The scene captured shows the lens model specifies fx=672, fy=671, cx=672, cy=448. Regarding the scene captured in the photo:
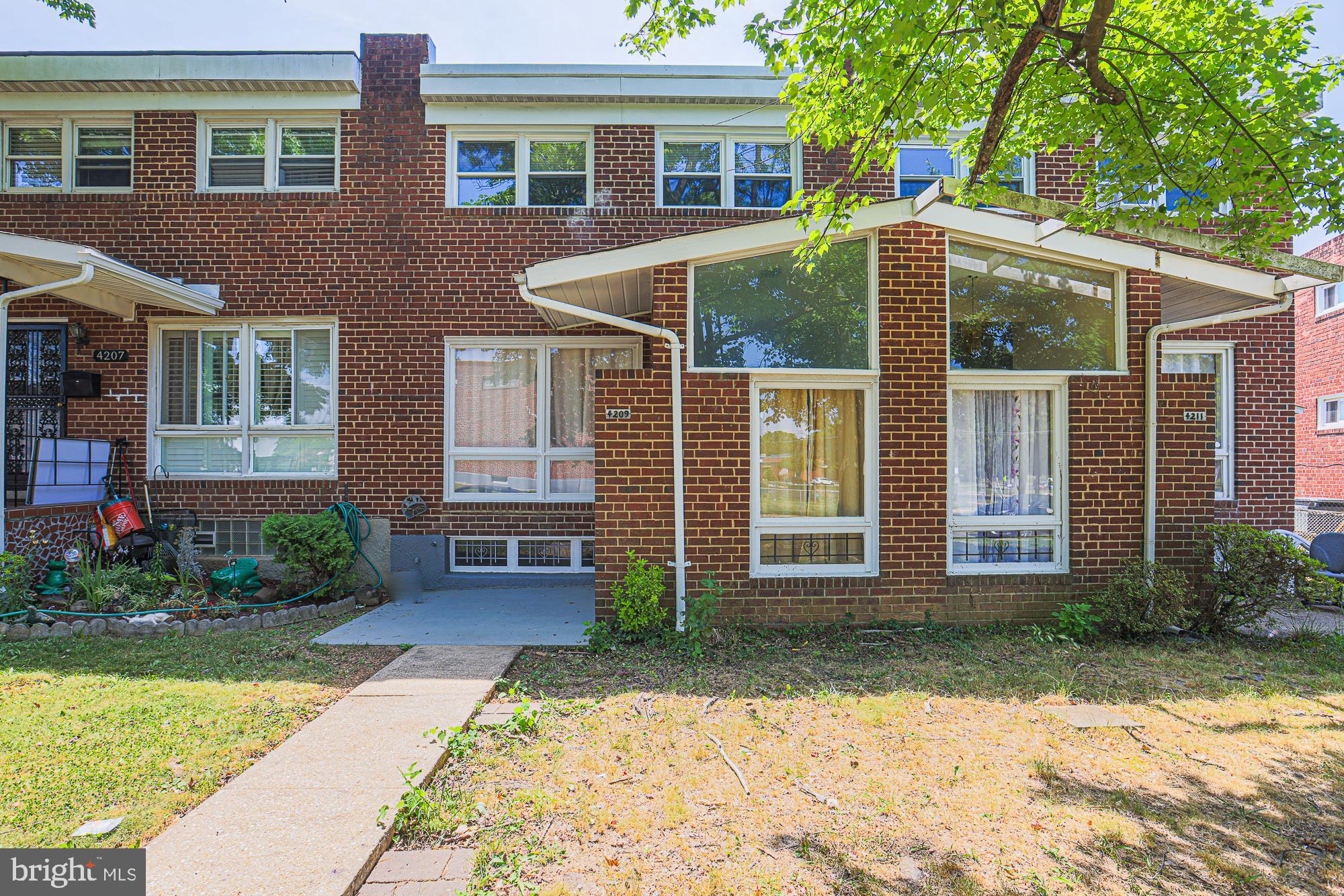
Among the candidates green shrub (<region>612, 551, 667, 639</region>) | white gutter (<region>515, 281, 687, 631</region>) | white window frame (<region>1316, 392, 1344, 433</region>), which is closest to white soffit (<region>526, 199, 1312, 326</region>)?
white gutter (<region>515, 281, 687, 631</region>)

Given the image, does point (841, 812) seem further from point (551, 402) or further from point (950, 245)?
point (551, 402)

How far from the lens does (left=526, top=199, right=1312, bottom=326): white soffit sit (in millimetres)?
5676

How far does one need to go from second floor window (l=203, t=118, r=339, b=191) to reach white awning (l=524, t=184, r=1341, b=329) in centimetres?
419

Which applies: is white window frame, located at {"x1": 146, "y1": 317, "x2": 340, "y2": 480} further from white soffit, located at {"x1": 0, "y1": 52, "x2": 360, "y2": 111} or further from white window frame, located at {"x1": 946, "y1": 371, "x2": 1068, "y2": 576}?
white window frame, located at {"x1": 946, "y1": 371, "x2": 1068, "y2": 576}

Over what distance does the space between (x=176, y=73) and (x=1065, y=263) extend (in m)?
10.1

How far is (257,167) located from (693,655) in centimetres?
803

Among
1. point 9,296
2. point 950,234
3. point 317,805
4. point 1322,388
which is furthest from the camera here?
point 1322,388

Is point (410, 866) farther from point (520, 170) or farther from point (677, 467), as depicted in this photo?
point (520, 170)

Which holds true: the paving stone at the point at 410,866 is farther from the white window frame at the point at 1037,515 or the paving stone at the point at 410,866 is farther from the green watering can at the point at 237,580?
the green watering can at the point at 237,580

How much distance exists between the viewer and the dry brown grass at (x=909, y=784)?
2680 millimetres

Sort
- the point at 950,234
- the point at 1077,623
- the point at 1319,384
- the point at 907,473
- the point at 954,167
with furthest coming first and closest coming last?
the point at 1319,384 → the point at 954,167 → the point at 950,234 → the point at 907,473 → the point at 1077,623

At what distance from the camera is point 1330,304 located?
49.5 ft

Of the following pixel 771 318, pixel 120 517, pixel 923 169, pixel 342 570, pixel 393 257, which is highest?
pixel 923 169

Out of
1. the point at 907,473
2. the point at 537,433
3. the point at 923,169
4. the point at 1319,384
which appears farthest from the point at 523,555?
the point at 1319,384
